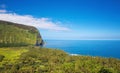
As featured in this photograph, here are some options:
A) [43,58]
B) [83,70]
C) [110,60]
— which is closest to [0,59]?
[43,58]

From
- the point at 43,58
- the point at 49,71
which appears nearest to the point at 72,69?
the point at 49,71

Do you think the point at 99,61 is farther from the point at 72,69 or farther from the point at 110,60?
the point at 72,69

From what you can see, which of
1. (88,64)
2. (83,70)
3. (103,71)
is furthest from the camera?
(88,64)

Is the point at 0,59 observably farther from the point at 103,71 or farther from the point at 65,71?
the point at 103,71

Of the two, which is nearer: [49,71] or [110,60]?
[49,71]

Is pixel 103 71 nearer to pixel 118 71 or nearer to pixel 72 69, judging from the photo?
pixel 118 71

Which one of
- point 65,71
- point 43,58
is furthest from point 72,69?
point 43,58

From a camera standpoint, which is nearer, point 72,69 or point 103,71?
point 103,71

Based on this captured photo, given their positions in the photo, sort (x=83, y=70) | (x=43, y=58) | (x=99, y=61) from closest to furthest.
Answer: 1. (x=83, y=70)
2. (x=99, y=61)
3. (x=43, y=58)

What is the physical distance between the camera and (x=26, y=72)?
113m

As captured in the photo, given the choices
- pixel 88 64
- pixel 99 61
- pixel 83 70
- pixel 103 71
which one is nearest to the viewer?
pixel 103 71

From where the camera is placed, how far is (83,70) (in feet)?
387

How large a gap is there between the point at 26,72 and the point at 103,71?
186 ft

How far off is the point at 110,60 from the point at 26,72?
8370 cm
